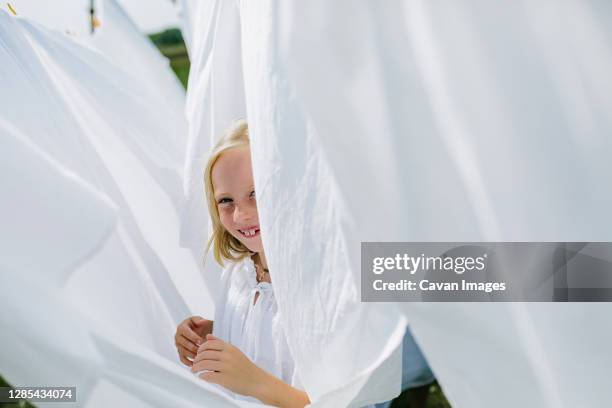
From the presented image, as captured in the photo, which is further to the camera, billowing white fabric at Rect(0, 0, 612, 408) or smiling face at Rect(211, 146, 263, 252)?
smiling face at Rect(211, 146, 263, 252)

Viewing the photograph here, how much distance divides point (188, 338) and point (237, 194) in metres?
0.23

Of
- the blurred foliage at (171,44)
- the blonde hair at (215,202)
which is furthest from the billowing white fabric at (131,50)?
the blurred foliage at (171,44)

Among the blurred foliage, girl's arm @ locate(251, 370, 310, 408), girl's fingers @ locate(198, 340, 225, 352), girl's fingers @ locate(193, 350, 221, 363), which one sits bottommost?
girl's arm @ locate(251, 370, 310, 408)

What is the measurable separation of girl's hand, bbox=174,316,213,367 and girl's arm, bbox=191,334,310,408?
0.15 metres

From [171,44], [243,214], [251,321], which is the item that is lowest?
[251,321]

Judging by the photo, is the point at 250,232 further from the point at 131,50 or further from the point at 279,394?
the point at 131,50

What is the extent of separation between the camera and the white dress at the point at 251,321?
953 mm

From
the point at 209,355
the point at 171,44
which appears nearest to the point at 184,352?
the point at 209,355

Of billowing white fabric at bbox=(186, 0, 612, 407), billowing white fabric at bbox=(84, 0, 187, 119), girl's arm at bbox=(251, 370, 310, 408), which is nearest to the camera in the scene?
billowing white fabric at bbox=(186, 0, 612, 407)

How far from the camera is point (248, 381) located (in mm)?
869

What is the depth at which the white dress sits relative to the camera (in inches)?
37.5

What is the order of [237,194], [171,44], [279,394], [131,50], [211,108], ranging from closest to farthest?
[279,394] → [237,194] → [211,108] → [131,50] → [171,44]

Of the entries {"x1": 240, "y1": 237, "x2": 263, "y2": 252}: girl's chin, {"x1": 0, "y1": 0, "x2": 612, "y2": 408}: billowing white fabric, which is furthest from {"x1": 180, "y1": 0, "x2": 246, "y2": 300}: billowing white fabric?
{"x1": 0, "y1": 0, "x2": 612, "y2": 408}: billowing white fabric

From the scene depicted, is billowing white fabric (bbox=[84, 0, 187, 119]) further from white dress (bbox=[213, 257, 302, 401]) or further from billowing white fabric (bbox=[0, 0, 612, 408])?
billowing white fabric (bbox=[0, 0, 612, 408])
